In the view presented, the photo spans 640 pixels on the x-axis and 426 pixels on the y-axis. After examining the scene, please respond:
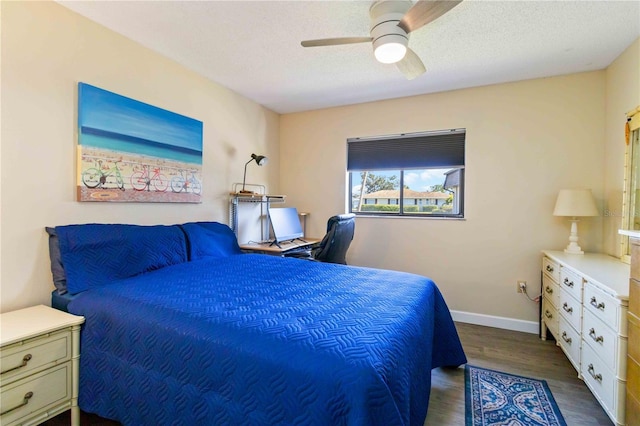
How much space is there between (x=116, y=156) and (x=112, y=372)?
1.48 m

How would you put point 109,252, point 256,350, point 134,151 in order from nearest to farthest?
point 256,350 < point 109,252 < point 134,151

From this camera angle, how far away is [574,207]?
2523 millimetres

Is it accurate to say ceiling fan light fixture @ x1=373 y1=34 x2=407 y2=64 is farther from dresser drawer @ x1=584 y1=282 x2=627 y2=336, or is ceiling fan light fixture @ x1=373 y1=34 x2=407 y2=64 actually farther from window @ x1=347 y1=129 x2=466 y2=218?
dresser drawer @ x1=584 y1=282 x2=627 y2=336

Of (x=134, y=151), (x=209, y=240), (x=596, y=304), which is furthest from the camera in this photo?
(x=209, y=240)

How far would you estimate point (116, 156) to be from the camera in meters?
2.19

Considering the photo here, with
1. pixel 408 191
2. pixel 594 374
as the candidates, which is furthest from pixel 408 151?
pixel 594 374

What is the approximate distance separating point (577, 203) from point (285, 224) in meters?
2.80

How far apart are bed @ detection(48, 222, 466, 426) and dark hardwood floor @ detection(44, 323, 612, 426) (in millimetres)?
164

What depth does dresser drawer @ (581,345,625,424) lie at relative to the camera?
1506 mm

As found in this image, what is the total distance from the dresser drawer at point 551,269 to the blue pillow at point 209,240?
283 centimetres

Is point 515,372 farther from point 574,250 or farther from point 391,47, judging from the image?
point 391,47

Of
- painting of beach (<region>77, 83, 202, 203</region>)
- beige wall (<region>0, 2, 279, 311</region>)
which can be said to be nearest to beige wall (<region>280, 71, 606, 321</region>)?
painting of beach (<region>77, 83, 202, 203</region>)

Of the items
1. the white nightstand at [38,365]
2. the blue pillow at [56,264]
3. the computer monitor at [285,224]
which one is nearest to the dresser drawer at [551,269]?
the computer monitor at [285,224]

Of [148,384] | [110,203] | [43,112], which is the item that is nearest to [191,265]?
[110,203]
